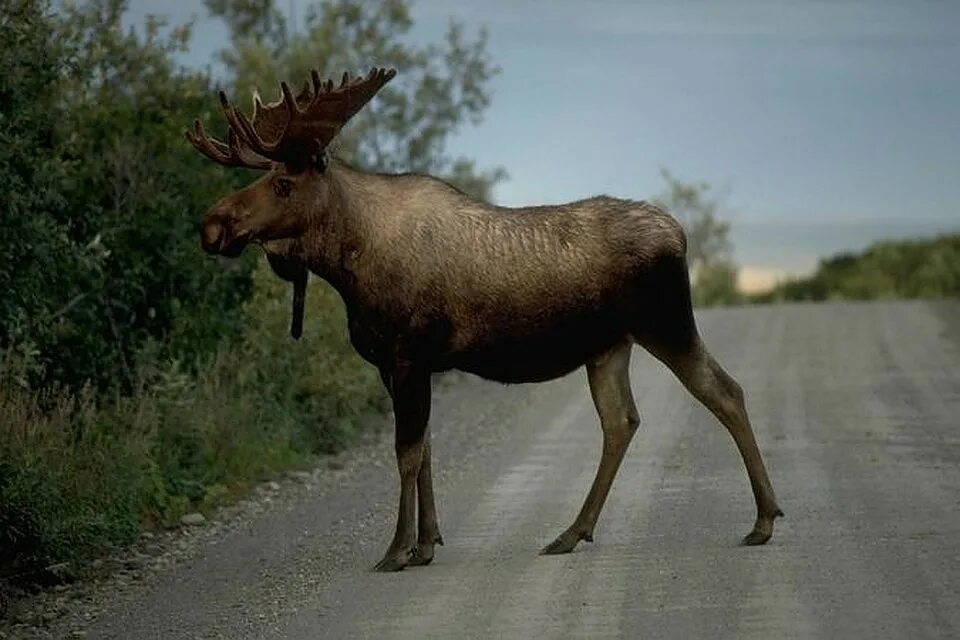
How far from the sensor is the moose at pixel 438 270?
11508 millimetres

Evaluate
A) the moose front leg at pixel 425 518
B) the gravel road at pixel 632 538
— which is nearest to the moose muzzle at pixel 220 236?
the moose front leg at pixel 425 518

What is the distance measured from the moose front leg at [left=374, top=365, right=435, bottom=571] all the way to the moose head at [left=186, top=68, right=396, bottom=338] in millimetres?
959

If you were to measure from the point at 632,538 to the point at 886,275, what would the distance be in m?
26.1

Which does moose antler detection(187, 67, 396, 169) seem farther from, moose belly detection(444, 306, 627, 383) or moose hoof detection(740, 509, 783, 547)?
moose hoof detection(740, 509, 783, 547)

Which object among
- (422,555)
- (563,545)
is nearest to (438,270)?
(422,555)

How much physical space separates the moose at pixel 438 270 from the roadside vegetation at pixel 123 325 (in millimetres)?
2134

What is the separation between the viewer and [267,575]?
11.7 metres

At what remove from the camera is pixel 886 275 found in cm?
3750

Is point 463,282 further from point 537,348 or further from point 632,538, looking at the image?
point 632,538

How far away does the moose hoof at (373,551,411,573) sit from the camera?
11477 mm

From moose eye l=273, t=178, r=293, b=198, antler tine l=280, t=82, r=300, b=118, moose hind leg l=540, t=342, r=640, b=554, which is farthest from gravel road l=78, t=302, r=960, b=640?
antler tine l=280, t=82, r=300, b=118

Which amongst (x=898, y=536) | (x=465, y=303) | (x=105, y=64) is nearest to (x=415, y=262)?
(x=465, y=303)

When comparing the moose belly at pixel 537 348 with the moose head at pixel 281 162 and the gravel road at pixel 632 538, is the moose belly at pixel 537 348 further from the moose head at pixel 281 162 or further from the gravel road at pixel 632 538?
the moose head at pixel 281 162

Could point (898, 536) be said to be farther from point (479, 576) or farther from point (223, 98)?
point (223, 98)
